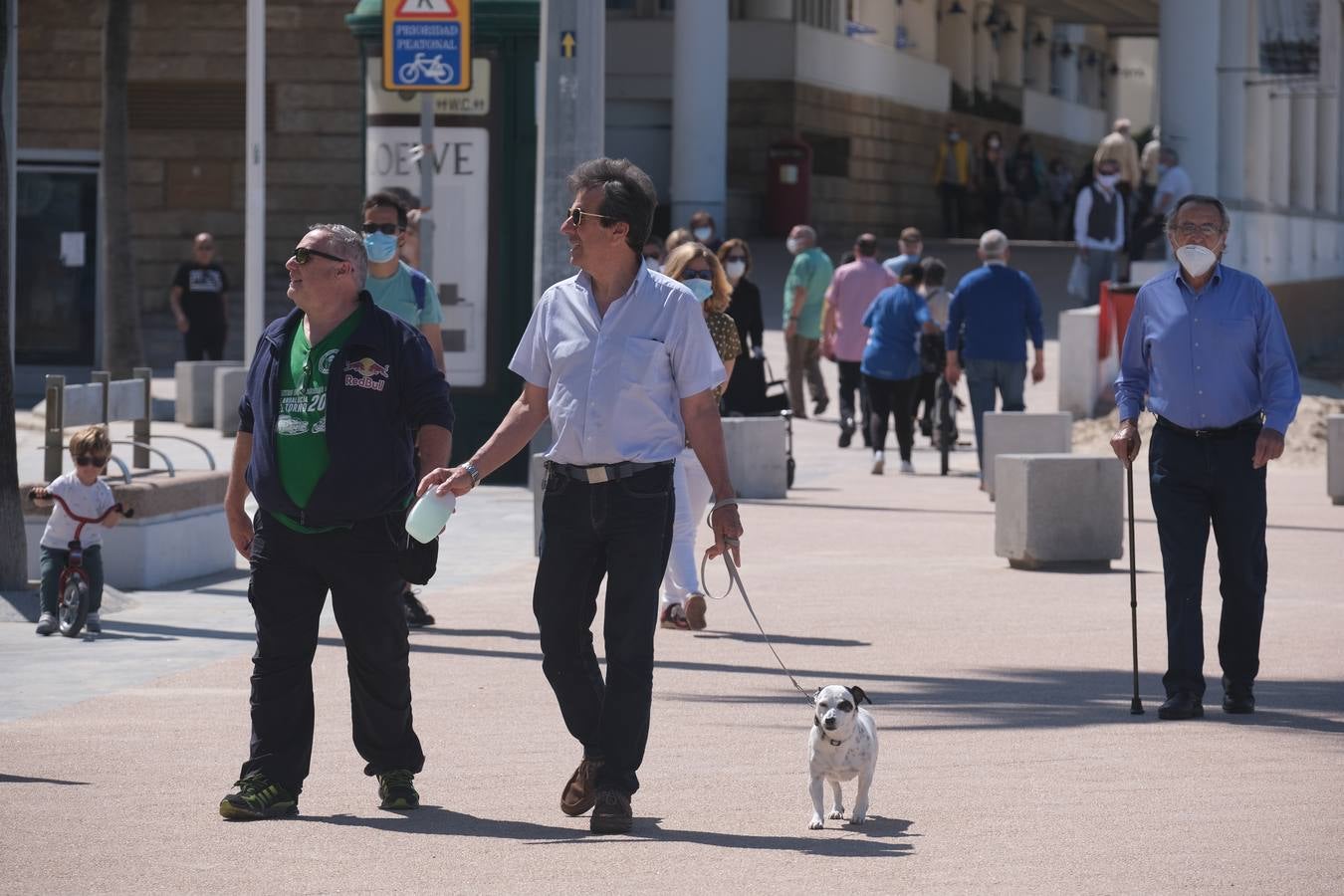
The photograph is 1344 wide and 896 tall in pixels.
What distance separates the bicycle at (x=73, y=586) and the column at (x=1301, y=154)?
29856 millimetres

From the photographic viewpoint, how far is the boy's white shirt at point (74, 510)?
10.1m

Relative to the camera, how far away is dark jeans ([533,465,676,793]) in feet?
20.9

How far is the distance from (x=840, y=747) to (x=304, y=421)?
5.50 ft

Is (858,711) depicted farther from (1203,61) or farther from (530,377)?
(1203,61)

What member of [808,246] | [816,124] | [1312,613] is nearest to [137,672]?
[1312,613]

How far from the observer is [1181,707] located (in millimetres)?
8180

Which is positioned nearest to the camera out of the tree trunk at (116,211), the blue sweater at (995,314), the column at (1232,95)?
the blue sweater at (995,314)

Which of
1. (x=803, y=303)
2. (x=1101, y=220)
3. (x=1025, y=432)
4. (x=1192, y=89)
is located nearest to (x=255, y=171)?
(x=803, y=303)

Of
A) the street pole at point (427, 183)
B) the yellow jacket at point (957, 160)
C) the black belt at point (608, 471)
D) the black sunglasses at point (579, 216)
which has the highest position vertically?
the yellow jacket at point (957, 160)

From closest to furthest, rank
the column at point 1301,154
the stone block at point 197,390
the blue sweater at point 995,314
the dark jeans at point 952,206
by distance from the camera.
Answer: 1. the blue sweater at point 995,314
2. the stone block at point 197,390
3. the column at point 1301,154
4. the dark jeans at point 952,206

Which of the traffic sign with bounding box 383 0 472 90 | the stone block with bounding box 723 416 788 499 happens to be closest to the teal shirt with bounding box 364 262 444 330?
the traffic sign with bounding box 383 0 472 90

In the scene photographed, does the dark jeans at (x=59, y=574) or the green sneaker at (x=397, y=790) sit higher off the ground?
the dark jeans at (x=59, y=574)

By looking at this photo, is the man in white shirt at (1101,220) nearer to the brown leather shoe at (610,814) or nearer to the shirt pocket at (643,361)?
the shirt pocket at (643,361)

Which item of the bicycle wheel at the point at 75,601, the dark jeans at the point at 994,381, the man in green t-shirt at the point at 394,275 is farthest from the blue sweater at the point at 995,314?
the bicycle wheel at the point at 75,601
